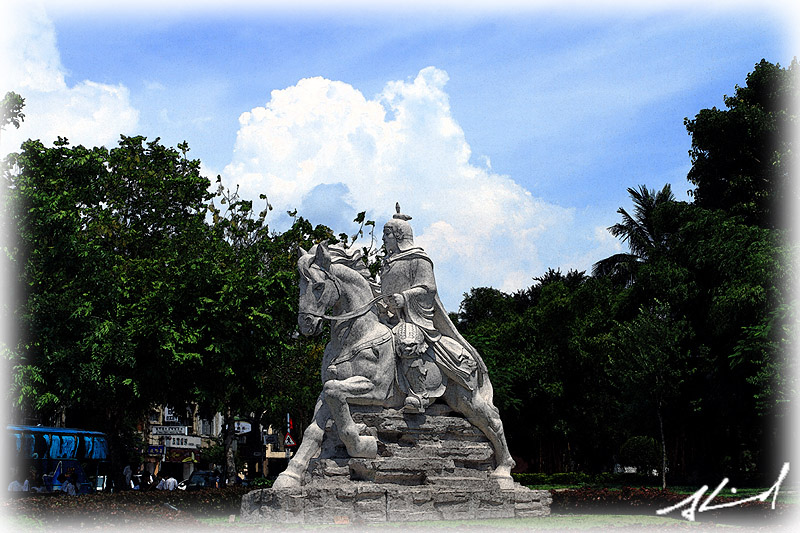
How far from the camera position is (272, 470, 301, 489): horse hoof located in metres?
10.9

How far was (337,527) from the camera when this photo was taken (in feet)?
32.9

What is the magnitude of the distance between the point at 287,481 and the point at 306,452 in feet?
1.60

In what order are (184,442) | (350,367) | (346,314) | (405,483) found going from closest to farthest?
(405,483) < (350,367) < (346,314) < (184,442)

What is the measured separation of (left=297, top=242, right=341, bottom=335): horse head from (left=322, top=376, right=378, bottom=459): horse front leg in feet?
3.31

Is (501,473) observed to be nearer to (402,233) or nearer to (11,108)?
(402,233)

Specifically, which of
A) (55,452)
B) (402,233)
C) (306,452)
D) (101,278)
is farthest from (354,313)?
(55,452)

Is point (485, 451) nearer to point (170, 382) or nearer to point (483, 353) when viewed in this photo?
point (170, 382)

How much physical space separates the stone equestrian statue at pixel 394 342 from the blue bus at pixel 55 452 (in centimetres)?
1606

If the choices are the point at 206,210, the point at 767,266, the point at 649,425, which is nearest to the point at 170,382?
the point at 206,210

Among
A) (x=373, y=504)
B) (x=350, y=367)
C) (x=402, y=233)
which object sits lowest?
(x=373, y=504)

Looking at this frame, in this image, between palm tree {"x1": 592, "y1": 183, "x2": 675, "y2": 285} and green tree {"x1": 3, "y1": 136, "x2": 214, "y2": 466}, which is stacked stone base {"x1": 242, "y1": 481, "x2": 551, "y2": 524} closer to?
green tree {"x1": 3, "y1": 136, "x2": 214, "y2": 466}

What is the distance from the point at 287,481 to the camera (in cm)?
1091
